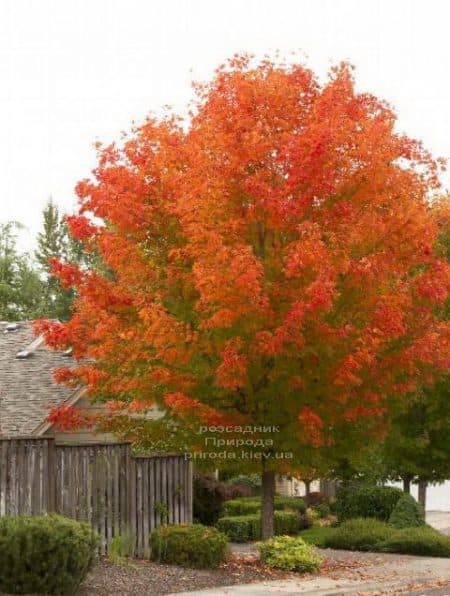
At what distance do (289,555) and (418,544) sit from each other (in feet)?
16.8

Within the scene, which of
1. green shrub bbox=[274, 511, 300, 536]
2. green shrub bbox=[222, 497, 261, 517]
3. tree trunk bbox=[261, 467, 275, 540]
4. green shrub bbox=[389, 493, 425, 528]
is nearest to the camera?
tree trunk bbox=[261, 467, 275, 540]

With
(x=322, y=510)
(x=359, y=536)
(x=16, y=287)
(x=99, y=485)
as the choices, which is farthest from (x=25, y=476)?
(x=16, y=287)

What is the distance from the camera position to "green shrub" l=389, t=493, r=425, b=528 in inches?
1054

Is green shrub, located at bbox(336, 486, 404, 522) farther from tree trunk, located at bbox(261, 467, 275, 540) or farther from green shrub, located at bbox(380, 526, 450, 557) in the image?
tree trunk, located at bbox(261, 467, 275, 540)

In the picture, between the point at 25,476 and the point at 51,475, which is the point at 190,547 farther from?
the point at 25,476

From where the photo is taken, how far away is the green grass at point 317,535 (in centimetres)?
2568

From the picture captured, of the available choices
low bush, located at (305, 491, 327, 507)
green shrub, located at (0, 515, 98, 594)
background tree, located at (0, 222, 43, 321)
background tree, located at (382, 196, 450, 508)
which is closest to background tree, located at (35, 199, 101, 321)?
background tree, located at (0, 222, 43, 321)

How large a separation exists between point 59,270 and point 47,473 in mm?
4071

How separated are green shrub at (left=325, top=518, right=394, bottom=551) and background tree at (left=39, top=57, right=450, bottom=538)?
5.11m

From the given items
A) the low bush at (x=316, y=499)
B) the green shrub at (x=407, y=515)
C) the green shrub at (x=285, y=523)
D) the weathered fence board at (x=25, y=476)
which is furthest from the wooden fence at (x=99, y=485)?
the low bush at (x=316, y=499)

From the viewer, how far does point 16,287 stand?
62.7 meters

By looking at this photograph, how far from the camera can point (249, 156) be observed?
742 inches

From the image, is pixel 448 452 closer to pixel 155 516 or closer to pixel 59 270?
pixel 155 516

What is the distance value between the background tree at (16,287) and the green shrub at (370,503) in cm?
3322
